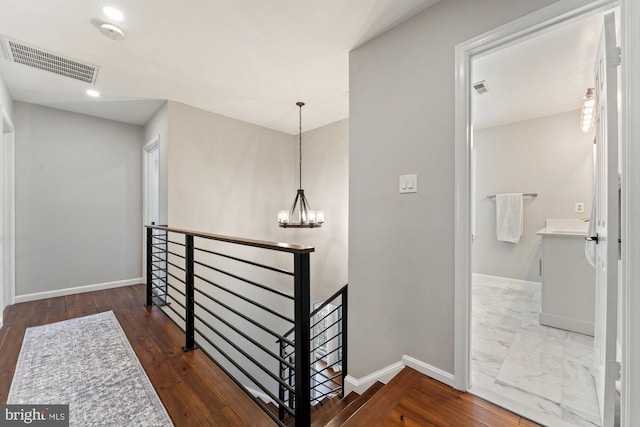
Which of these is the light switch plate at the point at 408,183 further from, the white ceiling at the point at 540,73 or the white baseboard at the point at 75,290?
the white baseboard at the point at 75,290

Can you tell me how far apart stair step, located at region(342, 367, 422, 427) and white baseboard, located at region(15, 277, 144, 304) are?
409 cm

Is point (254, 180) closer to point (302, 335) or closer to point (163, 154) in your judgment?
point (163, 154)

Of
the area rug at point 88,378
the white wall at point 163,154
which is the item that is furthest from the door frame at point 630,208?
the white wall at point 163,154

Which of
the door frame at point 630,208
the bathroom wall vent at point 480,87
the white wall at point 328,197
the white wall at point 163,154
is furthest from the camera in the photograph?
the white wall at point 328,197

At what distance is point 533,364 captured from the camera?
1.92 m

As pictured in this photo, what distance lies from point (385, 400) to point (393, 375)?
0.35m

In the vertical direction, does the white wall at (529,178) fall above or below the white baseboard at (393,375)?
above

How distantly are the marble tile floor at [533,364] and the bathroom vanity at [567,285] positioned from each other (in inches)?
4.0

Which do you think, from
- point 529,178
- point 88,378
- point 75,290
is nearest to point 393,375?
point 88,378

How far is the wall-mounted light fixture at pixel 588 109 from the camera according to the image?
103 inches

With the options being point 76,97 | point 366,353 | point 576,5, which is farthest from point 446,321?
point 76,97

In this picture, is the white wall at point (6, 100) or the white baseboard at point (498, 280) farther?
the white baseboard at point (498, 280)

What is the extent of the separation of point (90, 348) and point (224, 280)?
5.64ft

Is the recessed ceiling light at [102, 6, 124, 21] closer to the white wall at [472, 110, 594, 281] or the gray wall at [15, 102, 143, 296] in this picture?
the gray wall at [15, 102, 143, 296]
